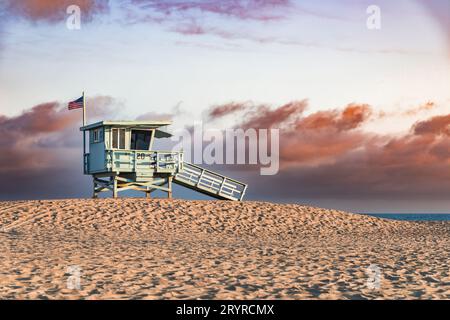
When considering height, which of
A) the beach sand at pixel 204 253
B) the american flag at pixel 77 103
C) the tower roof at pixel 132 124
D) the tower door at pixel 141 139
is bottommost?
the beach sand at pixel 204 253

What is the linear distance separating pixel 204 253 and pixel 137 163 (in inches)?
659

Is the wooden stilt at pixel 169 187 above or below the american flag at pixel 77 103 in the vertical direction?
below

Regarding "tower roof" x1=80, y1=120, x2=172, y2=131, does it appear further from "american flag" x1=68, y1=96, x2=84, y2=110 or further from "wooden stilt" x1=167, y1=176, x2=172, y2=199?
"wooden stilt" x1=167, y1=176, x2=172, y2=199

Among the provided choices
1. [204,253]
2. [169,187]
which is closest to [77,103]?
[169,187]

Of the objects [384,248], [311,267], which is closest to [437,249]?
[384,248]

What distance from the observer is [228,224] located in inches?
1064

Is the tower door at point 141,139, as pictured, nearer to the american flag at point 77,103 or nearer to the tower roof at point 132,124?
the tower roof at point 132,124

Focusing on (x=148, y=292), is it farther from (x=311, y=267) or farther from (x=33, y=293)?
(x=311, y=267)

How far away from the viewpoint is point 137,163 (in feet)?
109

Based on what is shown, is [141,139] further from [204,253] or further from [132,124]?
[204,253]

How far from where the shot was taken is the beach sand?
37.4 feet

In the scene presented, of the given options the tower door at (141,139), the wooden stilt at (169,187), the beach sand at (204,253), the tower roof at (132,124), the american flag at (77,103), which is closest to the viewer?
the beach sand at (204,253)

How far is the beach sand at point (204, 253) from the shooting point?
11414mm

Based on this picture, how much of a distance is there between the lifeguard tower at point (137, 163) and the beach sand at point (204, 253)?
2814mm
